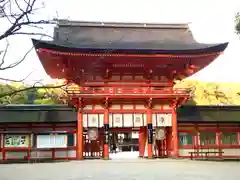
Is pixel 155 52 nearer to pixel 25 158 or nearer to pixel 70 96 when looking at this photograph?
pixel 70 96

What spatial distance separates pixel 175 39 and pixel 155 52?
193 inches

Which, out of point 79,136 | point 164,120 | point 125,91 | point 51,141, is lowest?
point 51,141

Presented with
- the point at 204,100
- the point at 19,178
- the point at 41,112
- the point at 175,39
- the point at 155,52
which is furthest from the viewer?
the point at 204,100

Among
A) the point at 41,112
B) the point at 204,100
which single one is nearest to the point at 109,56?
the point at 41,112

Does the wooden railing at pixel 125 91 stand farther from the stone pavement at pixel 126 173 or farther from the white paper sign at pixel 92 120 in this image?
the stone pavement at pixel 126 173

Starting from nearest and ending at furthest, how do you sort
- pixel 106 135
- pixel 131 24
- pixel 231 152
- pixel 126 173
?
pixel 126 173, pixel 106 135, pixel 231 152, pixel 131 24

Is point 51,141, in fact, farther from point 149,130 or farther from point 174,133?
point 174,133

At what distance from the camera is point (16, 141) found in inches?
902

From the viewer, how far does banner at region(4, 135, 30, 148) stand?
22812 millimetres

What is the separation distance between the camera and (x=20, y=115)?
2358 centimetres

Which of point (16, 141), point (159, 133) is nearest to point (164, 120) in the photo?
point (159, 133)

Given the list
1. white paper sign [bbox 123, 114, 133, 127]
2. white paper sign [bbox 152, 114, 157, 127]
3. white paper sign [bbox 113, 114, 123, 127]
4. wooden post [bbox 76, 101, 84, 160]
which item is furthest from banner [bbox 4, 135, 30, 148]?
white paper sign [bbox 152, 114, 157, 127]

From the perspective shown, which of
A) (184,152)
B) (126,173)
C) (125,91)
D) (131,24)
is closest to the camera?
(126,173)

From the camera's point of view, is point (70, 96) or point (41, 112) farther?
point (41, 112)
